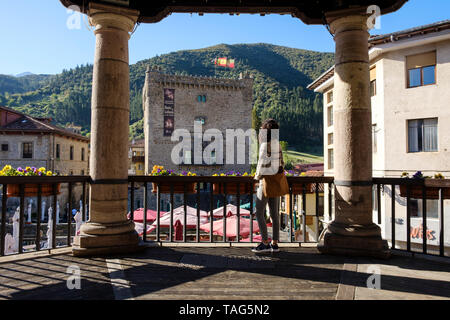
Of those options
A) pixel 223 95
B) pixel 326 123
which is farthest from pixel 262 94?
pixel 326 123

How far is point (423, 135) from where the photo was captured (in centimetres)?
1554

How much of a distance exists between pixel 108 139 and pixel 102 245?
1486 millimetres

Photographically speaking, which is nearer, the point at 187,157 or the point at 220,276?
the point at 220,276

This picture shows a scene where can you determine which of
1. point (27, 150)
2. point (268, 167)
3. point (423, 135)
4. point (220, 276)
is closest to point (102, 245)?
point (220, 276)

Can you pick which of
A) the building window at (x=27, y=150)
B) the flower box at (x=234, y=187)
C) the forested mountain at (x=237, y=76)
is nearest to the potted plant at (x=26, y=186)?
the flower box at (x=234, y=187)

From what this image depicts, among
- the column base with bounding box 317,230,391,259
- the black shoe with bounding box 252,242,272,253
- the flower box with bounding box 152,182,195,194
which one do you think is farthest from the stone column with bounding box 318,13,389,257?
the flower box with bounding box 152,182,195,194

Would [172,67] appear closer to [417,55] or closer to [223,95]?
[223,95]

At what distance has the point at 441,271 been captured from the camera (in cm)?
367

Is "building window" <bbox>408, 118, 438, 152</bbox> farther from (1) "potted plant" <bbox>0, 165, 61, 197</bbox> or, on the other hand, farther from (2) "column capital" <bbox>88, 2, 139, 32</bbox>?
(1) "potted plant" <bbox>0, 165, 61, 197</bbox>

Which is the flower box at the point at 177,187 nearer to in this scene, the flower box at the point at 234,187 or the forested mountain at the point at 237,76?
the flower box at the point at 234,187

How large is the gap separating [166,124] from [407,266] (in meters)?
38.8

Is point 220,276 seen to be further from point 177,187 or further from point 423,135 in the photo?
point 423,135

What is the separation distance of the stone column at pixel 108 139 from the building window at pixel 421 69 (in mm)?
16266

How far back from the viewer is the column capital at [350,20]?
4.46 meters
